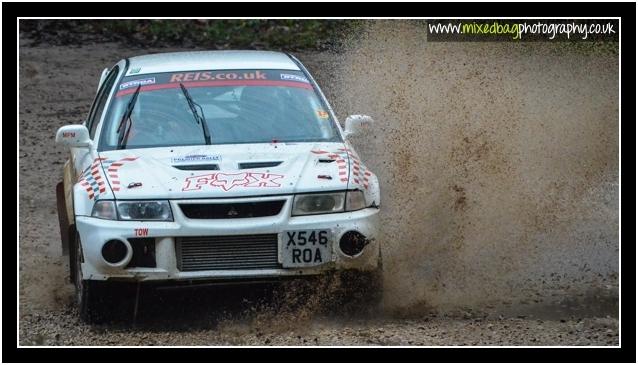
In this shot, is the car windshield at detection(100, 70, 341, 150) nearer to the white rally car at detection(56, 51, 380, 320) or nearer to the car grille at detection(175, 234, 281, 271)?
the white rally car at detection(56, 51, 380, 320)

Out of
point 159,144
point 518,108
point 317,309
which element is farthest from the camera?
point 518,108

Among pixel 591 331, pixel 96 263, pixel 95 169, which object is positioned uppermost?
pixel 95 169

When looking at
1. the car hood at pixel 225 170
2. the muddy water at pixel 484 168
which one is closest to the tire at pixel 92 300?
→ the car hood at pixel 225 170

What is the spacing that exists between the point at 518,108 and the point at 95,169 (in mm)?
5518

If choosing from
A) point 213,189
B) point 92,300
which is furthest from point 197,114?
point 92,300

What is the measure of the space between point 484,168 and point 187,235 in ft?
11.1

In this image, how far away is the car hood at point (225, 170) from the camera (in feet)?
23.6

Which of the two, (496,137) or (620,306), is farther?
(496,137)

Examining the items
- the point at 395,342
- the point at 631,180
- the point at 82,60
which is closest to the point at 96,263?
the point at 395,342

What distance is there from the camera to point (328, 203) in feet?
23.9

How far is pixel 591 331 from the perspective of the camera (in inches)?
275

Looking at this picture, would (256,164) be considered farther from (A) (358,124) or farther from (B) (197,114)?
(A) (358,124)

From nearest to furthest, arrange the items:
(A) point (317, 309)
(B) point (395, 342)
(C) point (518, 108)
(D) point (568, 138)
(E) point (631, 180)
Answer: (B) point (395, 342) → (A) point (317, 309) → (E) point (631, 180) → (D) point (568, 138) → (C) point (518, 108)

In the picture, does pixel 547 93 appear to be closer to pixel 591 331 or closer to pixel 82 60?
pixel 591 331
